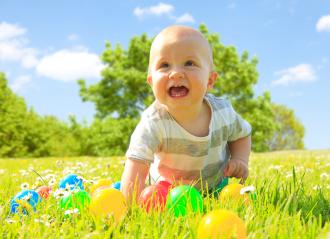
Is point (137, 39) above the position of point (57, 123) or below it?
above

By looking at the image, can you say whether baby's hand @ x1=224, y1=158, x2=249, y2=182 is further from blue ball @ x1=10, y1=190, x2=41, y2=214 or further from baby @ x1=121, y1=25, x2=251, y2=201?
blue ball @ x1=10, y1=190, x2=41, y2=214

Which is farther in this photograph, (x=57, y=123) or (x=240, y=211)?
(x=57, y=123)

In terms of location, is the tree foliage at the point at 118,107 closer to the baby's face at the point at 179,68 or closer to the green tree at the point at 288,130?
the green tree at the point at 288,130

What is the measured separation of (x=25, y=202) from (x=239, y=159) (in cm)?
187

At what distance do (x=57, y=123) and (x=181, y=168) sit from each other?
34.9 meters

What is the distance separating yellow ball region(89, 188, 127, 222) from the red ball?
0.17m

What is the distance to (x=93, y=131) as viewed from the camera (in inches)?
1148

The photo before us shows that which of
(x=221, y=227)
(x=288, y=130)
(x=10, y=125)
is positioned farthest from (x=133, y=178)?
(x=288, y=130)

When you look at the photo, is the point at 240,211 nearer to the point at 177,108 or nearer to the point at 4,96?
the point at 177,108

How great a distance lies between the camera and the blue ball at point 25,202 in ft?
9.68

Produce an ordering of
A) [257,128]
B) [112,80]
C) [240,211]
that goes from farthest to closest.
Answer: [112,80], [257,128], [240,211]

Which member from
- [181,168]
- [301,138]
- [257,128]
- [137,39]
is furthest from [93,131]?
[181,168]

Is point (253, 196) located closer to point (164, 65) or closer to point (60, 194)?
point (164, 65)

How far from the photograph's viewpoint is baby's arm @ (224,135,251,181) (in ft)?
12.1
